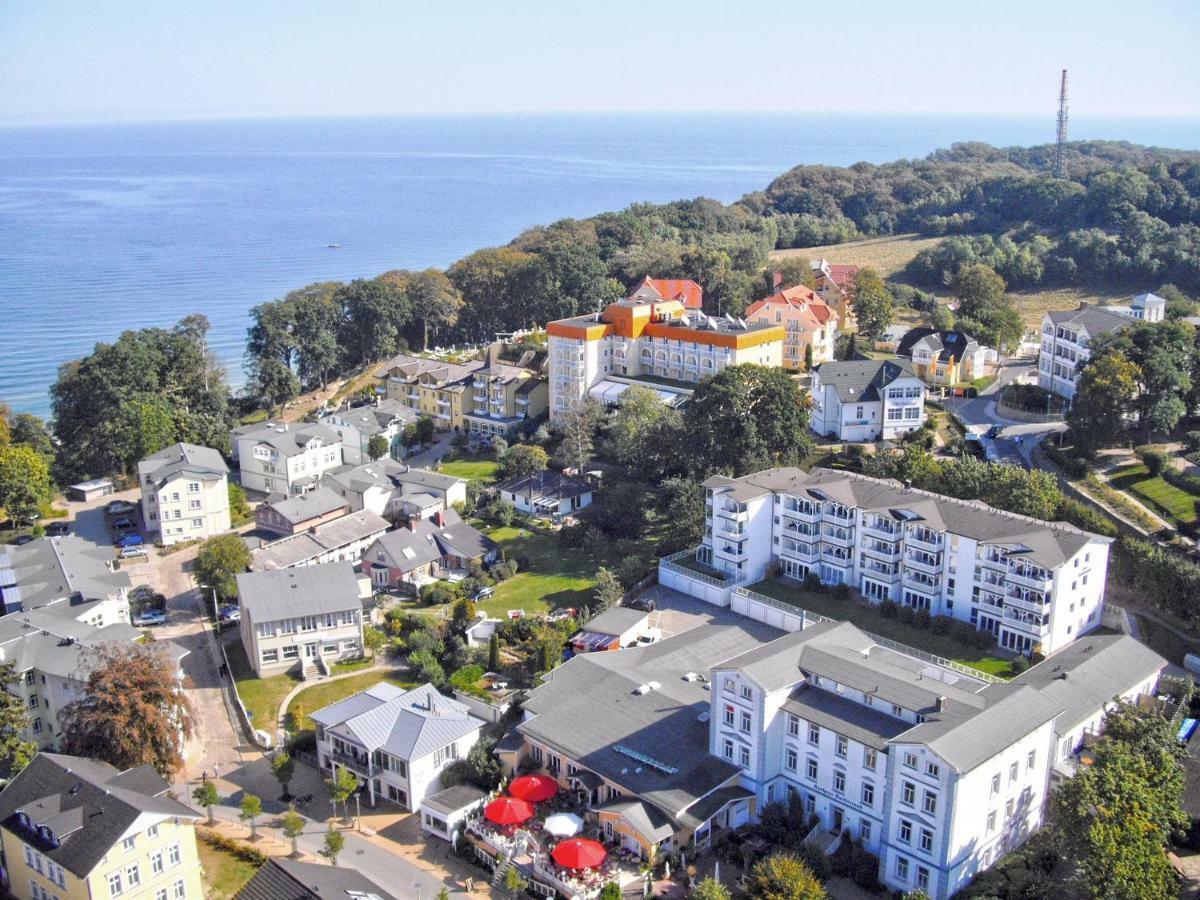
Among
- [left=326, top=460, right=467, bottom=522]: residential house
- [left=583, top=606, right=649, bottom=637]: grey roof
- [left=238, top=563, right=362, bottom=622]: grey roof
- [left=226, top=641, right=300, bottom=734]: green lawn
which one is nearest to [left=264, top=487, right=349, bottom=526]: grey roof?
[left=326, top=460, right=467, bottom=522]: residential house

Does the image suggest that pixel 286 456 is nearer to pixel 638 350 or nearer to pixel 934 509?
pixel 638 350

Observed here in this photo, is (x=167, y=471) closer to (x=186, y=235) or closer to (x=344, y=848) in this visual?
(x=344, y=848)

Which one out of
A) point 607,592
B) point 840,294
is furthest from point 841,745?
point 840,294

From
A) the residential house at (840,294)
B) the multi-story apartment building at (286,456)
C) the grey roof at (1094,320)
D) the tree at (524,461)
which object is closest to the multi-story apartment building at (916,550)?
the tree at (524,461)

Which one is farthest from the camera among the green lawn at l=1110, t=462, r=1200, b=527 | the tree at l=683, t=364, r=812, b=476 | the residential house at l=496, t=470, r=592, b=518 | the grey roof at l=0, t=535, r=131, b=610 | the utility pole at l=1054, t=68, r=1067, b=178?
the utility pole at l=1054, t=68, r=1067, b=178

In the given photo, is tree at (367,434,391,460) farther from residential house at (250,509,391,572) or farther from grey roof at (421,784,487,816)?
grey roof at (421,784,487,816)
